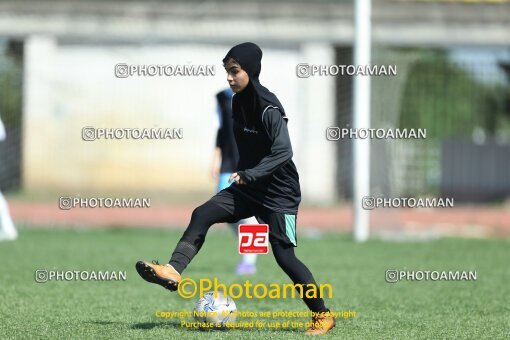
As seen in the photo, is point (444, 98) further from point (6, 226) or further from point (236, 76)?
point (236, 76)

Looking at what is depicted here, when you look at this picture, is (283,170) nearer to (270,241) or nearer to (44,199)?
(270,241)

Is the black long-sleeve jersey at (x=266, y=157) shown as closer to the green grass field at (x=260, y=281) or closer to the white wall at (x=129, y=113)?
the green grass field at (x=260, y=281)

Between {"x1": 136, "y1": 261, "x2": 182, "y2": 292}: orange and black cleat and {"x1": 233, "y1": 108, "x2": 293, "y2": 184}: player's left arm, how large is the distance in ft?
2.65

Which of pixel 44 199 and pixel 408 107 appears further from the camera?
pixel 408 107

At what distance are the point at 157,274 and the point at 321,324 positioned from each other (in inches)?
51.2

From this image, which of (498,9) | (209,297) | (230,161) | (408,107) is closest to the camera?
(209,297)

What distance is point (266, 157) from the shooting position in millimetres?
7043

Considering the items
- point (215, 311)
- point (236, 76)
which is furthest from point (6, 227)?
point (236, 76)

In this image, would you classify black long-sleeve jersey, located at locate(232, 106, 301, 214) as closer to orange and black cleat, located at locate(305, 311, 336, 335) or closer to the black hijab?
the black hijab

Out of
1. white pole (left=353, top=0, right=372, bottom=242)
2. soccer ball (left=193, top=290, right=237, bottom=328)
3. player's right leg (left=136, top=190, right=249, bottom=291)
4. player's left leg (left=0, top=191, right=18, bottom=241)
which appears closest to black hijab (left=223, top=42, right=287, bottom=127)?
player's right leg (left=136, top=190, right=249, bottom=291)

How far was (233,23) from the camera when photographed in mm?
23797

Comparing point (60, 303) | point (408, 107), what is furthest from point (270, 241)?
point (408, 107)

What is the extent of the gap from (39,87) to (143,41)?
8.55ft

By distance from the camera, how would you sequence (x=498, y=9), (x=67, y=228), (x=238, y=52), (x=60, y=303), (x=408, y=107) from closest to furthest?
(x=238, y=52), (x=60, y=303), (x=67, y=228), (x=498, y=9), (x=408, y=107)
